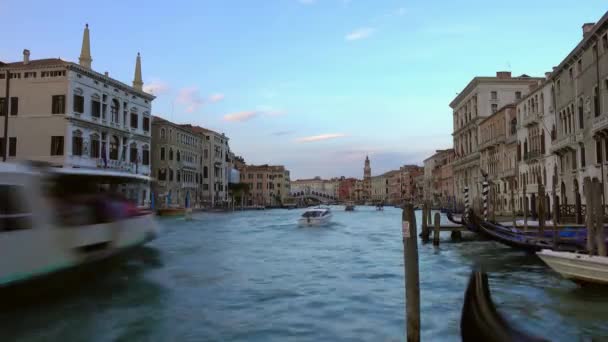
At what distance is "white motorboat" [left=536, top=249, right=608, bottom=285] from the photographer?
699 centimetres

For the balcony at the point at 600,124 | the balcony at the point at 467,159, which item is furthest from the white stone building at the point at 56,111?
the balcony at the point at 467,159

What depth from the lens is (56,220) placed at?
23.2 ft

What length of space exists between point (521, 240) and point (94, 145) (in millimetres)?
23715

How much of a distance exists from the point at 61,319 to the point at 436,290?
539 centimetres

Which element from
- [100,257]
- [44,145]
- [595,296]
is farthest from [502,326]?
[44,145]

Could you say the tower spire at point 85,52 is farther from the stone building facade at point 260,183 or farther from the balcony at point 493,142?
the stone building facade at point 260,183

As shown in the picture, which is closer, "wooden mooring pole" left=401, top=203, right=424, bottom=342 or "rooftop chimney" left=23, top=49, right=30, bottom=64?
"wooden mooring pole" left=401, top=203, right=424, bottom=342

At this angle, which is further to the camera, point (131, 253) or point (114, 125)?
point (114, 125)

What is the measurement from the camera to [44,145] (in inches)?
1016

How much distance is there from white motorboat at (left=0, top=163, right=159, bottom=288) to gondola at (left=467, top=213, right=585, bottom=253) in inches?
322

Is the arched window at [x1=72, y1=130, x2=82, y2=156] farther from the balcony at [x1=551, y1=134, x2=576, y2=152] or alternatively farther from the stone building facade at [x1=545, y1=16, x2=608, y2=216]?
the balcony at [x1=551, y1=134, x2=576, y2=152]

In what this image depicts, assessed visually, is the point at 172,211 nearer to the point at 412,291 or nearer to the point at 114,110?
the point at 114,110


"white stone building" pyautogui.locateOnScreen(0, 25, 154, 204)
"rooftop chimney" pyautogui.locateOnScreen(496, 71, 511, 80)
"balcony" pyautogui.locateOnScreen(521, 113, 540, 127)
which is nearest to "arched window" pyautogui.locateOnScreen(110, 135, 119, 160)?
"white stone building" pyautogui.locateOnScreen(0, 25, 154, 204)

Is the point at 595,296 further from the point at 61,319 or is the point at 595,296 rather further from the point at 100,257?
the point at 100,257
